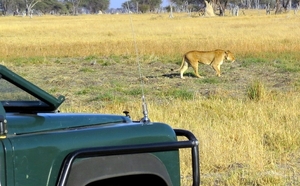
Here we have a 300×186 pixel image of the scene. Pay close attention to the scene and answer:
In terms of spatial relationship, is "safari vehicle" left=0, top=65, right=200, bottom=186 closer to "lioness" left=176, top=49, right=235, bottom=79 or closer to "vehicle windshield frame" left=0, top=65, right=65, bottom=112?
"vehicle windshield frame" left=0, top=65, right=65, bottom=112

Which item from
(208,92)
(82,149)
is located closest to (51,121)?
(82,149)

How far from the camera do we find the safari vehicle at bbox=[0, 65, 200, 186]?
290cm

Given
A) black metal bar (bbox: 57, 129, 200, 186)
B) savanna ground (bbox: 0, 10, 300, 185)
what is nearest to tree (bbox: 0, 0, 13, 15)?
savanna ground (bbox: 0, 10, 300, 185)

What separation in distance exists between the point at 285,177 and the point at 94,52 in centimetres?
1907

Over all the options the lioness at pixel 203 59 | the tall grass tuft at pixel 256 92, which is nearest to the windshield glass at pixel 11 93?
the tall grass tuft at pixel 256 92

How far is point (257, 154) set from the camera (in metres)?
6.54

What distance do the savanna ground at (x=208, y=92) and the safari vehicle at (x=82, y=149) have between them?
629mm

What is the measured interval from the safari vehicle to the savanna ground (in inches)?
24.8

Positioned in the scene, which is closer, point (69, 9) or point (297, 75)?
point (297, 75)

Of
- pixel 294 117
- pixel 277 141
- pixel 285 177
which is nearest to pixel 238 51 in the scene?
pixel 294 117

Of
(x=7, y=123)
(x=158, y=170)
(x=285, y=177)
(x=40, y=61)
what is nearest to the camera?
(x=7, y=123)

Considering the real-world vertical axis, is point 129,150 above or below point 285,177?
above

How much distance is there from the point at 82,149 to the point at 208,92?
434 inches

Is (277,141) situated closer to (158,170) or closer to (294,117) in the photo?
(294,117)
